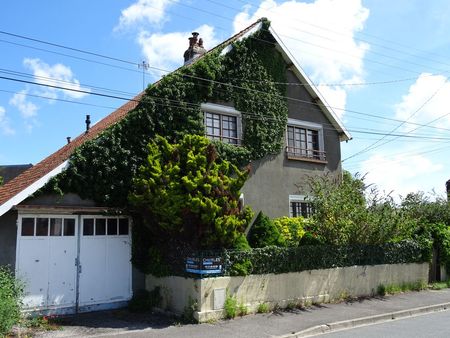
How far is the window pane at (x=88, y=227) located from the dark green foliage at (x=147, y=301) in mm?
2203

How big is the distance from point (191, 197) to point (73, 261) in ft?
12.7

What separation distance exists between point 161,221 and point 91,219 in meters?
2.34

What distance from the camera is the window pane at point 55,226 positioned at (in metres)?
12.0

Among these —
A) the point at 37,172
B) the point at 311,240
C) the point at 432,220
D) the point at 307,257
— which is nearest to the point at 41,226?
the point at 37,172

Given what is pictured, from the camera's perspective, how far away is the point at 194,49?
19484mm

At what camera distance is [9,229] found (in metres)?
11.3

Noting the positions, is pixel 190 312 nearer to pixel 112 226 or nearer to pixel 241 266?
pixel 241 266

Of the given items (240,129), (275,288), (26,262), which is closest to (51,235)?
(26,262)

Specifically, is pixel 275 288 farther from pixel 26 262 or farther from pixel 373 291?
pixel 26 262

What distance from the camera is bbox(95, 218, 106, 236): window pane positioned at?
1276 cm

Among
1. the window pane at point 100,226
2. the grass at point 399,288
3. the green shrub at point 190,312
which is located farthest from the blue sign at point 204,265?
the grass at point 399,288

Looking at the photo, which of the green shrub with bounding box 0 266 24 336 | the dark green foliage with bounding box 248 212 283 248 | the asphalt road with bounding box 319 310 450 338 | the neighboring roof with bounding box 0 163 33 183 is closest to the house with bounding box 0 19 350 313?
the green shrub with bounding box 0 266 24 336

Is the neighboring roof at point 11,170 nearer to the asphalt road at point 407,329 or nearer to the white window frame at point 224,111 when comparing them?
the white window frame at point 224,111

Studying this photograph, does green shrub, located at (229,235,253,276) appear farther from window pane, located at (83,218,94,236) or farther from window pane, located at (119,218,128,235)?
window pane, located at (83,218,94,236)
